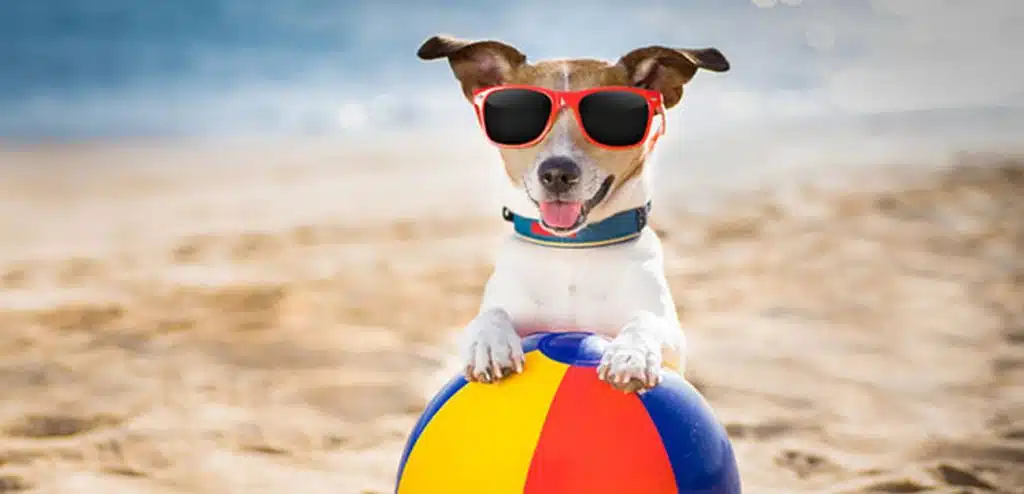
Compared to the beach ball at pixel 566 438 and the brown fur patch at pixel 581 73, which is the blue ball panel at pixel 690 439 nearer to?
the beach ball at pixel 566 438

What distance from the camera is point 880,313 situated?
752 centimetres

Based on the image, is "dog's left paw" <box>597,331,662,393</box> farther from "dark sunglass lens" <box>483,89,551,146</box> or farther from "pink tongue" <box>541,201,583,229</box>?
"dark sunglass lens" <box>483,89,551,146</box>

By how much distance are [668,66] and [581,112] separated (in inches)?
14.0

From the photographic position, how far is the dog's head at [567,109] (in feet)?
9.95

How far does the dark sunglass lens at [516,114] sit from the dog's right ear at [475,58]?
206mm

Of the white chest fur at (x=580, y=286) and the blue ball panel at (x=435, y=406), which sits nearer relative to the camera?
the blue ball panel at (x=435, y=406)

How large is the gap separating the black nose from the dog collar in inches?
7.7

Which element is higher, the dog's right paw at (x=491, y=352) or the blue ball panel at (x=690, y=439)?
the dog's right paw at (x=491, y=352)

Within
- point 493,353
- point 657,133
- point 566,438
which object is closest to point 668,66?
point 657,133

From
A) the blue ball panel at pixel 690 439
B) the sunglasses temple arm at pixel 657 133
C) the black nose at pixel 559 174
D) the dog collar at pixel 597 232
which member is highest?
the sunglasses temple arm at pixel 657 133

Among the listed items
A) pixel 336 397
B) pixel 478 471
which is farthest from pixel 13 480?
pixel 478 471

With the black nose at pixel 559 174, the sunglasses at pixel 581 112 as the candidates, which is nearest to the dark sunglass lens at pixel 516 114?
the sunglasses at pixel 581 112

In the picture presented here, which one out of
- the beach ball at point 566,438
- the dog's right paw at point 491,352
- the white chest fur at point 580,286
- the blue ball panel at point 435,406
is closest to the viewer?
the beach ball at point 566,438

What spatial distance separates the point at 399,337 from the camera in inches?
272
